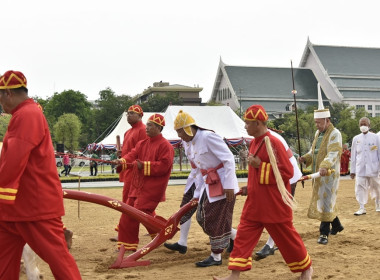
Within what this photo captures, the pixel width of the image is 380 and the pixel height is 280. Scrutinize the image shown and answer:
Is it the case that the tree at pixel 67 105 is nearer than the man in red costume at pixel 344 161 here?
No

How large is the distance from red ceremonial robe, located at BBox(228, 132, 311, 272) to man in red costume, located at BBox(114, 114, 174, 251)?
201 centimetres

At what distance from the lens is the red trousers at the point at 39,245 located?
12.8 ft

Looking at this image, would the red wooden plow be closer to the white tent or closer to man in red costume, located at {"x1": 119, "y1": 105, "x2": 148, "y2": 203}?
man in red costume, located at {"x1": 119, "y1": 105, "x2": 148, "y2": 203}

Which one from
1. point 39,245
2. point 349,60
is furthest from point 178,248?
point 349,60

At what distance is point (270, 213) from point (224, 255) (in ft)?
5.90

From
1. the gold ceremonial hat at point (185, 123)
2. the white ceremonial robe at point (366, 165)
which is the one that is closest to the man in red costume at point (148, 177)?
the gold ceremonial hat at point (185, 123)

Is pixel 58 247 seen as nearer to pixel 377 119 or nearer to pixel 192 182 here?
pixel 192 182

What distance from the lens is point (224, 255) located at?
671 centimetres

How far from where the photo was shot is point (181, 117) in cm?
618

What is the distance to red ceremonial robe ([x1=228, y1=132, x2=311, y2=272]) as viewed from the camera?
5.13 meters

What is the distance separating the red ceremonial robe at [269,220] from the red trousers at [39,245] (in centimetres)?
185

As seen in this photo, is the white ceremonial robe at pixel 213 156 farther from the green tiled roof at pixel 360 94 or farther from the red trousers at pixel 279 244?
the green tiled roof at pixel 360 94

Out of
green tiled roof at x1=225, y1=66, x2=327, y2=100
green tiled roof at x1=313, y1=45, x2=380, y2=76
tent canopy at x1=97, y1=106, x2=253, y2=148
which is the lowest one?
tent canopy at x1=97, y1=106, x2=253, y2=148

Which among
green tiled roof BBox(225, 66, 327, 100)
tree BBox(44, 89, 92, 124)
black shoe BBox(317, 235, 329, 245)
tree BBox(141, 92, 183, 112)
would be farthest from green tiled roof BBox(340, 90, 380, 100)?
black shoe BBox(317, 235, 329, 245)
